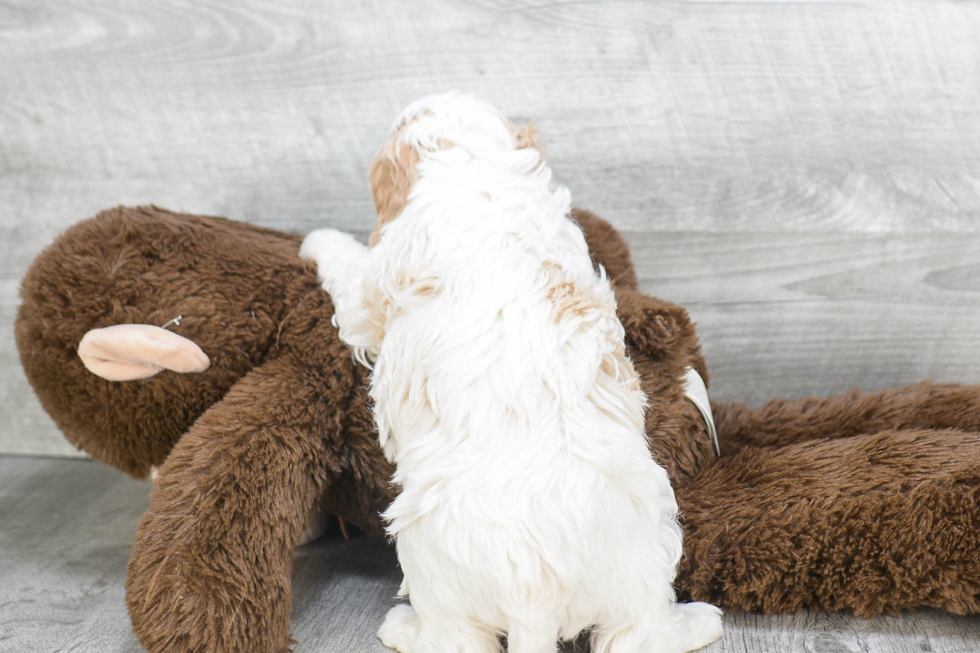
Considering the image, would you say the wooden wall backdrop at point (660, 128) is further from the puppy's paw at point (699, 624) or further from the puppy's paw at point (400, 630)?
the puppy's paw at point (400, 630)

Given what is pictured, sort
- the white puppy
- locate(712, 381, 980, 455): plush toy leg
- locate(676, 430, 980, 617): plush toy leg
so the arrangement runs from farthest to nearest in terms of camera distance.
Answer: locate(712, 381, 980, 455): plush toy leg
locate(676, 430, 980, 617): plush toy leg
the white puppy

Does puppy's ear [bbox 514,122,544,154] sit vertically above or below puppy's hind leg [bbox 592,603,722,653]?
above

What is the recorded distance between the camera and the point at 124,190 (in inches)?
47.7

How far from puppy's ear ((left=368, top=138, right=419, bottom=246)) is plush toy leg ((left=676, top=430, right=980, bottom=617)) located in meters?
0.44

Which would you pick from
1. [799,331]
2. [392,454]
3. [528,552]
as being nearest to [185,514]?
[392,454]

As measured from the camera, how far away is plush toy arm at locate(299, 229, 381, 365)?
31.8 inches

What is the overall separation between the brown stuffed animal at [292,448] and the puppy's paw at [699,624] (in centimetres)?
3

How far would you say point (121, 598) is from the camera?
88 centimetres

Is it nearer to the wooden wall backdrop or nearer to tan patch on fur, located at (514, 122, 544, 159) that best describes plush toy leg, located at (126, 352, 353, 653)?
tan patch on fur, located at (514, 122, 544, 159)

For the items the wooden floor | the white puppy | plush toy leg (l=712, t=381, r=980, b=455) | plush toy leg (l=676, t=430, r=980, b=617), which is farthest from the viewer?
the wooden floor

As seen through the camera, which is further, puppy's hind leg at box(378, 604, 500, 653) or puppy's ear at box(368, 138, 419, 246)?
puppy's ear at box(368, 138, 419, 246)

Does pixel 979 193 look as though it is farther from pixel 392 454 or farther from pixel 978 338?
pixel 392 454

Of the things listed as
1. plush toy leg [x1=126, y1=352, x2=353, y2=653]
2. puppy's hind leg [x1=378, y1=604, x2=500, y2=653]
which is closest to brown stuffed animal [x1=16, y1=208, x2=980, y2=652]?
plush toy leg [x1=126, y1=352, x2=353, y2=653]

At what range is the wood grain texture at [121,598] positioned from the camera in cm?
76
